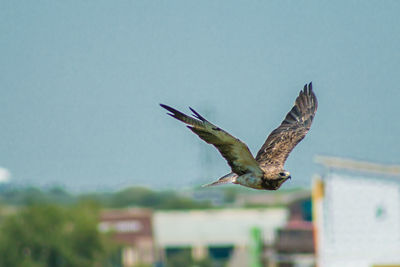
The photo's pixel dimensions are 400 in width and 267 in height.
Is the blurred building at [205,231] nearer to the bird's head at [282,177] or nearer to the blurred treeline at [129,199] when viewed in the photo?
the blurred treeline at [129,199]

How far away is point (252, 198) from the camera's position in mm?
144250

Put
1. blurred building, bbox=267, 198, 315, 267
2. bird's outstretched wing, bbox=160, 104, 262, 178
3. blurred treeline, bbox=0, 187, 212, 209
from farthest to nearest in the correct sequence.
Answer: blurred treeline, bbox=0, 187, 212, 209 → blurred building, bbox=267, 198, 315, 267 → bird's outstretched wing, bbox=160, 104, 262, 178

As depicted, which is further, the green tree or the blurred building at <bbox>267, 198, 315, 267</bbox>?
the green tree

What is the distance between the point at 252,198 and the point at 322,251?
107m

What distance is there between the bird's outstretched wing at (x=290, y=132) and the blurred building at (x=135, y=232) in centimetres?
6644

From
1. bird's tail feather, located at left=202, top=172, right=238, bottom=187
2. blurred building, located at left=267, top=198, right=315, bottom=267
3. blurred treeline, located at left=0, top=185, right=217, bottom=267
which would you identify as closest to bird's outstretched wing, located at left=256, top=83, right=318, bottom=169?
bird's tail feather, located at left=202, top=172, right=238, bottom=187

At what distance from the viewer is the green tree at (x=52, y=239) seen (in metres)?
65.1

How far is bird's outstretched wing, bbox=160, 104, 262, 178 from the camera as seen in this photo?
15.1 meters

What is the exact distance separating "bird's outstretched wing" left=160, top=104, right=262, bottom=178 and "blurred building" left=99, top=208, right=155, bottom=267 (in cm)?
6979

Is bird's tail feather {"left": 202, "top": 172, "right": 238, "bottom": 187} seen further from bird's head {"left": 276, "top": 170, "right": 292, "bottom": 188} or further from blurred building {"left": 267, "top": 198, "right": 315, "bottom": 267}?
blurred building {"left": 267, "top": 198, "right": 315, "bottom": 267}

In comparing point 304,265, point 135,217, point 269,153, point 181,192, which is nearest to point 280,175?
point 269,153

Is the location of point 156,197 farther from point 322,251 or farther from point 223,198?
point 322,251

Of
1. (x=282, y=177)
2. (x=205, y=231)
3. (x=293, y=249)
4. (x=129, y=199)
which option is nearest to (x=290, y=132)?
(x=282, y=177)

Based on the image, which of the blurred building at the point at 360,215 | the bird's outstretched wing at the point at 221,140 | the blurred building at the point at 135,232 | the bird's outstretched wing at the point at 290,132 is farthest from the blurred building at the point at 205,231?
the bird's outstretched wing at the point at 221,140
